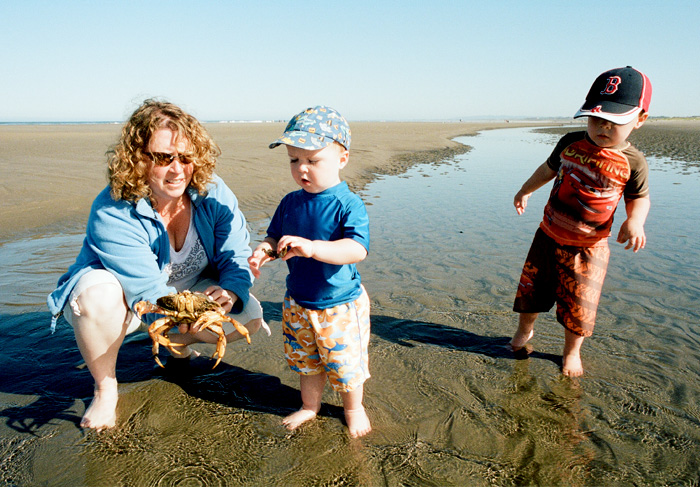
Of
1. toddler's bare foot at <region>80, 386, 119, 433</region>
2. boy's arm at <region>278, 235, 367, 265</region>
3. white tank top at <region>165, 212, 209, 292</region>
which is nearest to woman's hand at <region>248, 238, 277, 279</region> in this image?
boy's arm at <region>278, 235, 367, 265</region>

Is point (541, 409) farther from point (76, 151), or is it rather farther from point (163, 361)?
point (76, 151)

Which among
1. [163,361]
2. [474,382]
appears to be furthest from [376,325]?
[163,361]

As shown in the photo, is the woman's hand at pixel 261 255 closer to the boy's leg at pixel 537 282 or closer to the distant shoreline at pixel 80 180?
the boy's leg at pixel 537 282

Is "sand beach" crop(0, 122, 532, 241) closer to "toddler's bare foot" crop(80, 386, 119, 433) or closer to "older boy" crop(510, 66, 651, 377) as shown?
"toddler's bare foot" crop(80, 386, 119, 433)

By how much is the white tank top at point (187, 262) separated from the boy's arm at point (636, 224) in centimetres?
248

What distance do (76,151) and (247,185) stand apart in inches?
317

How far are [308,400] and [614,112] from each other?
7.60 ft

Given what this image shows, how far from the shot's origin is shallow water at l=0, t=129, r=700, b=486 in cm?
216

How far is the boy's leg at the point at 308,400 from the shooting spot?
249 cm

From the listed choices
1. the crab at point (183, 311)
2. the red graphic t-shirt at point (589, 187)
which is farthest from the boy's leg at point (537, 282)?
the crab at point (183, 311)

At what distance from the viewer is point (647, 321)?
3590 millimetres

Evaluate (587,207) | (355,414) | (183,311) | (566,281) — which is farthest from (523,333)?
(183,311)

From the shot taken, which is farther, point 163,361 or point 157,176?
point 163,361

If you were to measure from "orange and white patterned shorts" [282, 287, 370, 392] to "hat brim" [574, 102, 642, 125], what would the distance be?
1.64 meters
